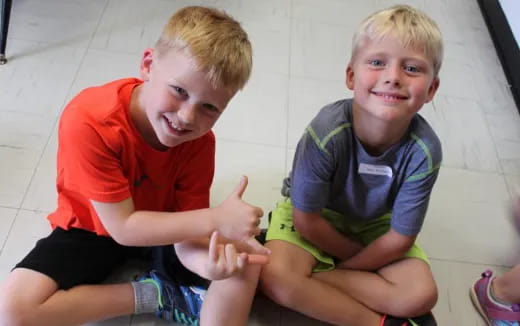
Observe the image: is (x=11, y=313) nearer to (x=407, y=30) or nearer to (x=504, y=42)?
(x=407, y=30)

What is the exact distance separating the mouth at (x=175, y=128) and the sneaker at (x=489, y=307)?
2.59 feet

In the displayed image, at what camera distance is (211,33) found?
0.77 m

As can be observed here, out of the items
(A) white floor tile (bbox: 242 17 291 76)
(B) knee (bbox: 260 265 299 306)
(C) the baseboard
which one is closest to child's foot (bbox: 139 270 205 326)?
(B) knee (bbox: 260 265 299 306)

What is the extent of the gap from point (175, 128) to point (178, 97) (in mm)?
51

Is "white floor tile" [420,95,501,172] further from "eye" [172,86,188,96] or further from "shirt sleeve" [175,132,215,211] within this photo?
"eye" [172,86,188,96]

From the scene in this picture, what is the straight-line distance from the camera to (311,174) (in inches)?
37.0

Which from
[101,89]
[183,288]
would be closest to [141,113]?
[101,89]

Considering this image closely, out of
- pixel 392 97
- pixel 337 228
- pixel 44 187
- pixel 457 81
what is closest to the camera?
pixel 392 97

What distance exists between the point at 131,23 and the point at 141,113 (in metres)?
0.96

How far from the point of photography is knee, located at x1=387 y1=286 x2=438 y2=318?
1.01m

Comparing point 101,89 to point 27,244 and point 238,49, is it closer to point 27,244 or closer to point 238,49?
point 238,49

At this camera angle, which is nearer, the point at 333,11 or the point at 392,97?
the point at 392,97

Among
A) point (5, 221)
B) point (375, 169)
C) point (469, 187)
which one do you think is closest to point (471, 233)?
point (469, 187)

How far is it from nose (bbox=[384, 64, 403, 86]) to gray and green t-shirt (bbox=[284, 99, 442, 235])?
11 centimetres
